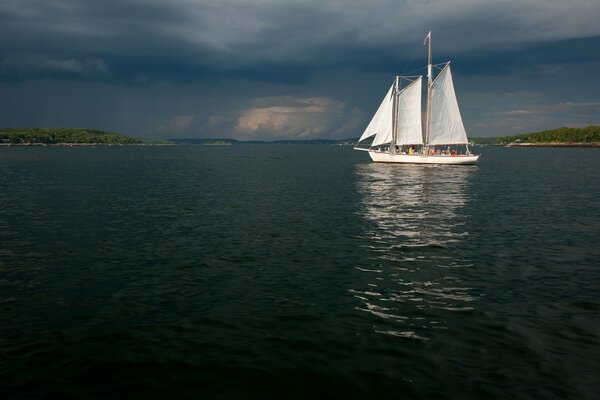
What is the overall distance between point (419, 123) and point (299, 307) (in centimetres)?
9288

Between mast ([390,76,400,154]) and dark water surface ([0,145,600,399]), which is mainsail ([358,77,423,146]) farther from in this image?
dark water surface ([0,145,600,399])

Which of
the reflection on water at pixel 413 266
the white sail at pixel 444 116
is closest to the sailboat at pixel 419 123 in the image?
the white sail at pixel 444 116

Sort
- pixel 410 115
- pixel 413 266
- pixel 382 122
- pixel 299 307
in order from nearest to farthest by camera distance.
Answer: pixel 299 307 → pixel 413 266 → pixel 410 115 → pixel 382 122

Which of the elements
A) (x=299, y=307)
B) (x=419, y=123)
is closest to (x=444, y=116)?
(x=419, y=123)

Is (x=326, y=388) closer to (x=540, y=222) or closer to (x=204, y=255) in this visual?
(x=204, y=255)

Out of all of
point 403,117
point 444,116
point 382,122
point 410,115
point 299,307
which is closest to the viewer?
point 299,307

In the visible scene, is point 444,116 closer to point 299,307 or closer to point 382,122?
point 382,122

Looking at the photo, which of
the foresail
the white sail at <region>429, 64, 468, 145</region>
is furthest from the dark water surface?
the foresail

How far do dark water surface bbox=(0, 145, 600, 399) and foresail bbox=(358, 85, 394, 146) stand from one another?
72823 mm

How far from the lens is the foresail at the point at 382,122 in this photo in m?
103

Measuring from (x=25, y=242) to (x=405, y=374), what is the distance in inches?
946

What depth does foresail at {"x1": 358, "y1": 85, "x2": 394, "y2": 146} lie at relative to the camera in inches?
4045

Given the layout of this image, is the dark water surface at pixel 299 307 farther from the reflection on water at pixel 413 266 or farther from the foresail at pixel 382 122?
Result: the foresail at pixel 382 122

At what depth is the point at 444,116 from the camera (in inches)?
3930
